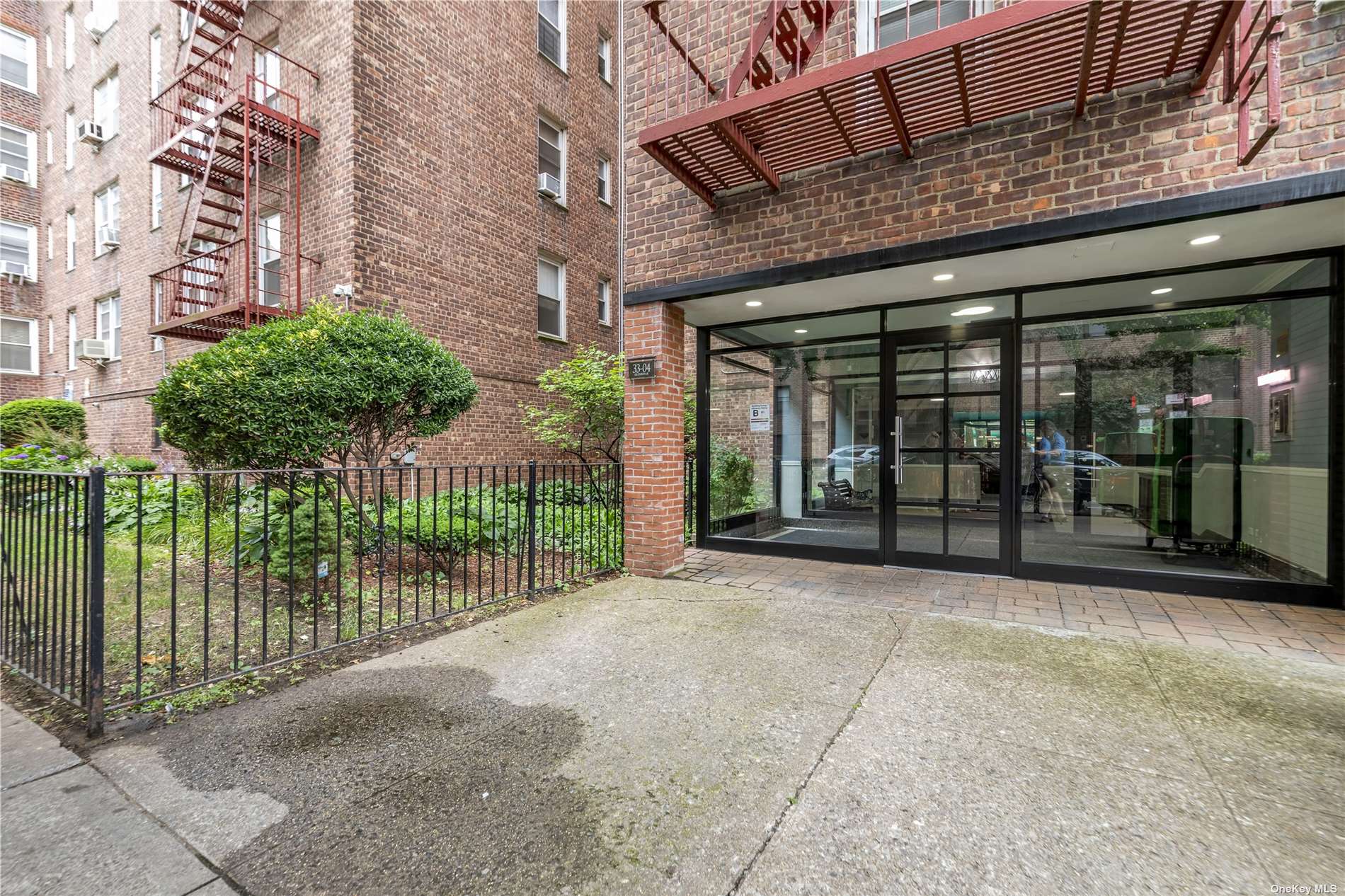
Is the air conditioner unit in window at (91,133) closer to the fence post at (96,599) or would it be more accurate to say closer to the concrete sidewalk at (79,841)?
the fence post at (96,599)

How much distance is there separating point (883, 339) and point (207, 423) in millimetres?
6194

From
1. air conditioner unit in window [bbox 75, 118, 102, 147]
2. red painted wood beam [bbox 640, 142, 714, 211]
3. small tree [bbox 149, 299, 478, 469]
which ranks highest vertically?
air conditioner unit in window [bbox 75, 118, 102, 147]

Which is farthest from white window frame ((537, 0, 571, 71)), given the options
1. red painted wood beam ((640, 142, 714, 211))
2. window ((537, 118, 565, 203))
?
red painted wood beam ((640, 142, 714, 211))

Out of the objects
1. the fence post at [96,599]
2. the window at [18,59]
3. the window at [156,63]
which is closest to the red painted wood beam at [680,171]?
the fence post at [96,599]

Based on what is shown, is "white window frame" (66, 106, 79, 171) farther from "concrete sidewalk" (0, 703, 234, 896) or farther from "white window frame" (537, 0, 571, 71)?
"concrete sidewalk" (0, 703, 234, 896)

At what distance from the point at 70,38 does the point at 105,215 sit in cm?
603

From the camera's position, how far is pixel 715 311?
251 inches

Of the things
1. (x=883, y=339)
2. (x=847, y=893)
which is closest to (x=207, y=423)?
(x=847, y=893)

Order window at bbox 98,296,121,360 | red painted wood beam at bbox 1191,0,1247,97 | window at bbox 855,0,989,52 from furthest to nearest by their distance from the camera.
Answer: window at bbox 98,296,121,360
window at bbox 855,0,989,52
red painted wood beam at bbox 1191,0,1247,97

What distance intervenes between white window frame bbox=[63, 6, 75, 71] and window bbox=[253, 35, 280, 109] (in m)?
10.7

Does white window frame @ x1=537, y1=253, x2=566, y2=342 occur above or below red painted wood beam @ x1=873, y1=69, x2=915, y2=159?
above

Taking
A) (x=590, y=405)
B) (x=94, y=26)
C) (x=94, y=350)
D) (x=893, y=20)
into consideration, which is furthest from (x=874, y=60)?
(x=94, y=26)

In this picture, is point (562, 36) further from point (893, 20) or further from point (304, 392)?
point (304, 392)

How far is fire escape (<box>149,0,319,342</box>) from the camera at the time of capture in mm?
8578
